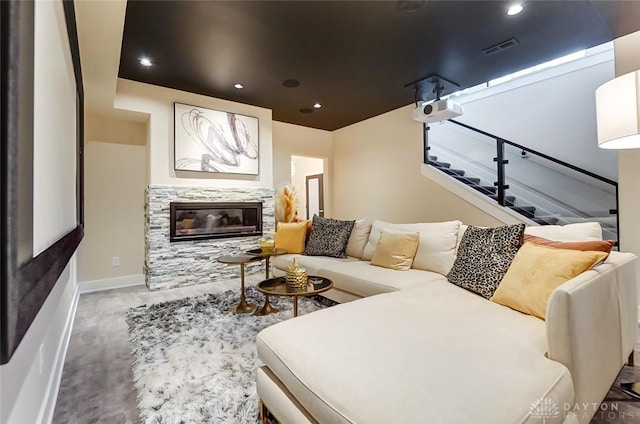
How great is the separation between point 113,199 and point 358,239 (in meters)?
3.51

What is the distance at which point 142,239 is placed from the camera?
444 centimetres

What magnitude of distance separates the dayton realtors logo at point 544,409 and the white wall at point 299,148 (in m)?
5.14

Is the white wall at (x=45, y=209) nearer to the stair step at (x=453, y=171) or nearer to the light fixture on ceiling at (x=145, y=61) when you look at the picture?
the light fixture on ceiling at (x=145, y=61)

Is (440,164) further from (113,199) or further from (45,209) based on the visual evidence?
(113,199)

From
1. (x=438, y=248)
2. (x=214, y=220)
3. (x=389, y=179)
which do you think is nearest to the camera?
(x=438, y=248)

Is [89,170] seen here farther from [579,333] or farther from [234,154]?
[579,333]

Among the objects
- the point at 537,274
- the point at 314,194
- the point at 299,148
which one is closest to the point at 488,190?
the point at 537,274

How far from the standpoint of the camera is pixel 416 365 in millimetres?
1059

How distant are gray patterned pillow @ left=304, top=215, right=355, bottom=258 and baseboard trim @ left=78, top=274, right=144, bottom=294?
2616 mm

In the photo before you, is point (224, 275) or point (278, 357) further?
point (224, 275)

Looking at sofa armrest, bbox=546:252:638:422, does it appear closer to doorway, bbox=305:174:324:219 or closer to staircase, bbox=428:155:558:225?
staircase, bbox=428:155:558:225

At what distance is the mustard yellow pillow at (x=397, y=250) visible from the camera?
2826mm

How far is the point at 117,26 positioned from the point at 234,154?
8.00 ft

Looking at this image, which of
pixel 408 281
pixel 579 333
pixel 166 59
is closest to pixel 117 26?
pixel 166 59
